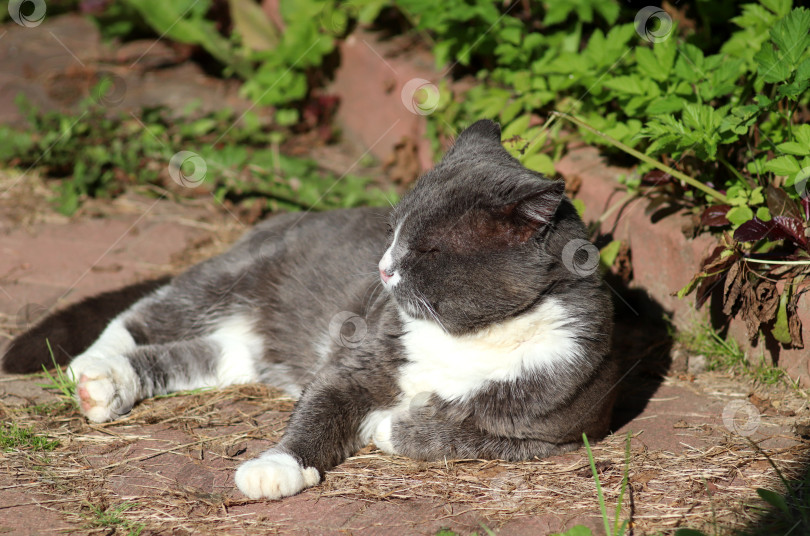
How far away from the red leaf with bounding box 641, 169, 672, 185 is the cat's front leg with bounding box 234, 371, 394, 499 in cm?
187

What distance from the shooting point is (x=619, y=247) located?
3.94 meters

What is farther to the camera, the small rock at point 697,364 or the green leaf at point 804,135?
the small rock at point 697,364

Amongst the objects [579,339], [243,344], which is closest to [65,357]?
[243,344]

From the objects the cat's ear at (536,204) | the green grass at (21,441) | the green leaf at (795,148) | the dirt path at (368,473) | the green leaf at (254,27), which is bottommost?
the dirt path at (368,473)

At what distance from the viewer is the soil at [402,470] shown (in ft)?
7.88

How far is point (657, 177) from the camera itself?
3.77 m

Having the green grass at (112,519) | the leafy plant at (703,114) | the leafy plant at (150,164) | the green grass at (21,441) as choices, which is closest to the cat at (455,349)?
the green grass at (21,441)

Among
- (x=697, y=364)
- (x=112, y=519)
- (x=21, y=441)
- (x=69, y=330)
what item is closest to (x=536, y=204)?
(x=697, y=364)

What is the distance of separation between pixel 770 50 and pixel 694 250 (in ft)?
3.26

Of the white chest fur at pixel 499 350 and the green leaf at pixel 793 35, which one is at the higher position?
the green leaf at pixel 793 35

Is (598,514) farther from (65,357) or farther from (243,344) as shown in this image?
(65,357)

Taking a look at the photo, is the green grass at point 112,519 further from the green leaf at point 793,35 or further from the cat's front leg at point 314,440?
the green leaf at point 793,35

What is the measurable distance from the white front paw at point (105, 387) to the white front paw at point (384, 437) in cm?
117

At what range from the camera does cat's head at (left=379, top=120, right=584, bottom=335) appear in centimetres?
262
